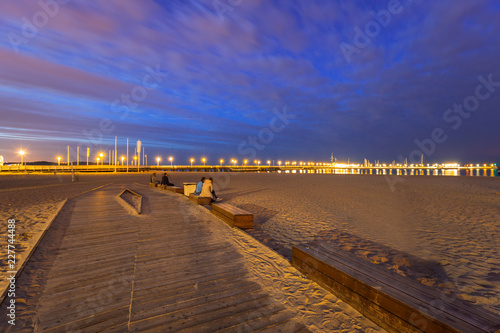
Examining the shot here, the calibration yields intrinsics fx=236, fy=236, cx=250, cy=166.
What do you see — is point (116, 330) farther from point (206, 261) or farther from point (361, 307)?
point (361, 307)

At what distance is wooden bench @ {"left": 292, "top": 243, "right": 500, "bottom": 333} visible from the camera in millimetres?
2314

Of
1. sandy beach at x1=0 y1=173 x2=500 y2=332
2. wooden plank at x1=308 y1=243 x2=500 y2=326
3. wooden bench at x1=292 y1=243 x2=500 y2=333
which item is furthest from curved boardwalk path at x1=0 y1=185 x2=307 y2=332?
wooden plank at x1=308 y1=243 x2=500 y2=326

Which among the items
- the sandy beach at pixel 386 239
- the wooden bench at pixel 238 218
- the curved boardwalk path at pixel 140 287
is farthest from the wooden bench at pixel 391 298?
the wooden bench at pixel 238 218

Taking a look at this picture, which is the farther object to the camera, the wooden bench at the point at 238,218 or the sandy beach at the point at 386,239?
the wooden bench at the point at 238,218

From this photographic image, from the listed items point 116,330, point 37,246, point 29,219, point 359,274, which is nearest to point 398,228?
point 359,274

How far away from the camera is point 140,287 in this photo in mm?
3725

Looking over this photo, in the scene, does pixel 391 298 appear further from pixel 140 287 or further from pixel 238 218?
pixel 238 218

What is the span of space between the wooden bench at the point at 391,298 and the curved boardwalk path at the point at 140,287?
912 millimetres

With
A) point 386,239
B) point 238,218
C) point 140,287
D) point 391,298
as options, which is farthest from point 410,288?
point 238,218

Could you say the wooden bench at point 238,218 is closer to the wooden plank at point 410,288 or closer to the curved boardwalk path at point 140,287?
the curved boardwalk path at point 140,287

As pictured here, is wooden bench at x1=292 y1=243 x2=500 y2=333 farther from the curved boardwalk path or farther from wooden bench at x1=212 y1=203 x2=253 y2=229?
wooden bench at x1=212 y1=203 x2=253 y2=229

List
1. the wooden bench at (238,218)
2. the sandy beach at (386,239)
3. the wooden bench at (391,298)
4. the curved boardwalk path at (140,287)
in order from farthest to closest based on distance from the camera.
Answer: the wooden bench at (238,218), the sandy beach at (386,239), the curved boardwalk path at (140,287), the wooden bench at (391,298)

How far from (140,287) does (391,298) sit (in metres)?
3.53

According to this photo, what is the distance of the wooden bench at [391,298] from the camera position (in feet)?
7.59
